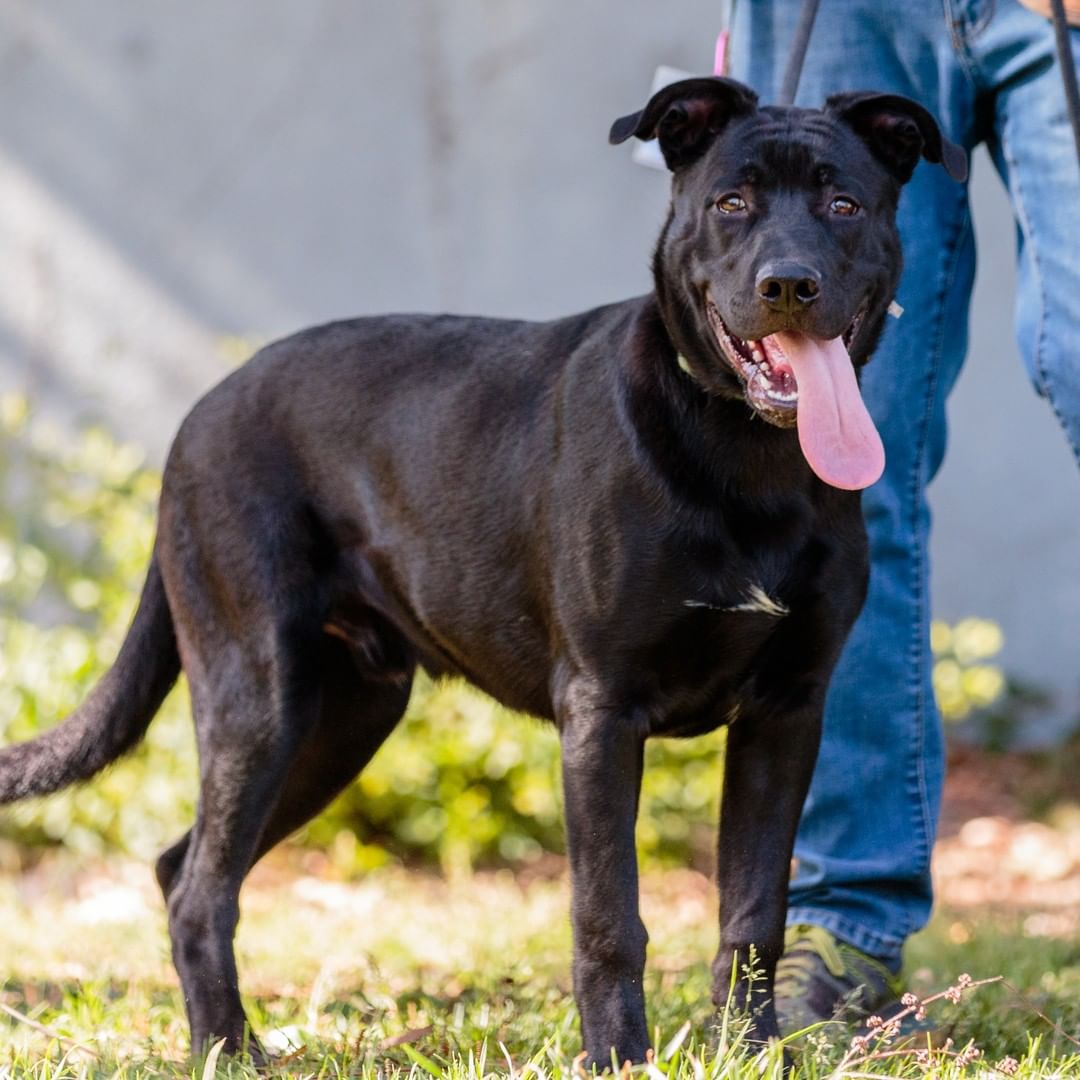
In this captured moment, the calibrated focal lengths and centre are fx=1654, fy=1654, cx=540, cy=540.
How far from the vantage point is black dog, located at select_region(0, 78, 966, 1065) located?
8.71 ft

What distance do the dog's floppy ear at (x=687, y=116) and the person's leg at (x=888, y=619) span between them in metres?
0.50

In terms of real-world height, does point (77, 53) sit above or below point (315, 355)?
above

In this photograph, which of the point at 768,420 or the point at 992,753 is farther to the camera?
the point at 992,753

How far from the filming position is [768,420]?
8.73 feet

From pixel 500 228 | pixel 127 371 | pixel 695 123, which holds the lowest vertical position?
pixel 127 371

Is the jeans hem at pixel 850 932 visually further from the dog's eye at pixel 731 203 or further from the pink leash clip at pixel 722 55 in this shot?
the pink leash clip at pixel 722 55

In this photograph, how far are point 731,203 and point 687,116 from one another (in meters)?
0.25

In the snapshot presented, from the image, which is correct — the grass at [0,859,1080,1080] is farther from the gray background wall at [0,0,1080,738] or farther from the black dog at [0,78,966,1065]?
the gray background wall at [0,0,1080,738]

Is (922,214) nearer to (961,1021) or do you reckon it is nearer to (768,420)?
(768,420)

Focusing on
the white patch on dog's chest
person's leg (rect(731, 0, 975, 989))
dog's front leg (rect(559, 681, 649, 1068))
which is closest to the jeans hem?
person's leg (rect(731, 0, 975, 989))

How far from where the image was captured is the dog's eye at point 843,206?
2723mm

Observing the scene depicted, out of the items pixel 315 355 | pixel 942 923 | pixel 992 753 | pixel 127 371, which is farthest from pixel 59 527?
pixel 992 753

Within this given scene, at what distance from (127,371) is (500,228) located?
1551 millimetres

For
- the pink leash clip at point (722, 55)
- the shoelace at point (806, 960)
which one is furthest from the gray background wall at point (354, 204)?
the shoelace at point (806, 960)
